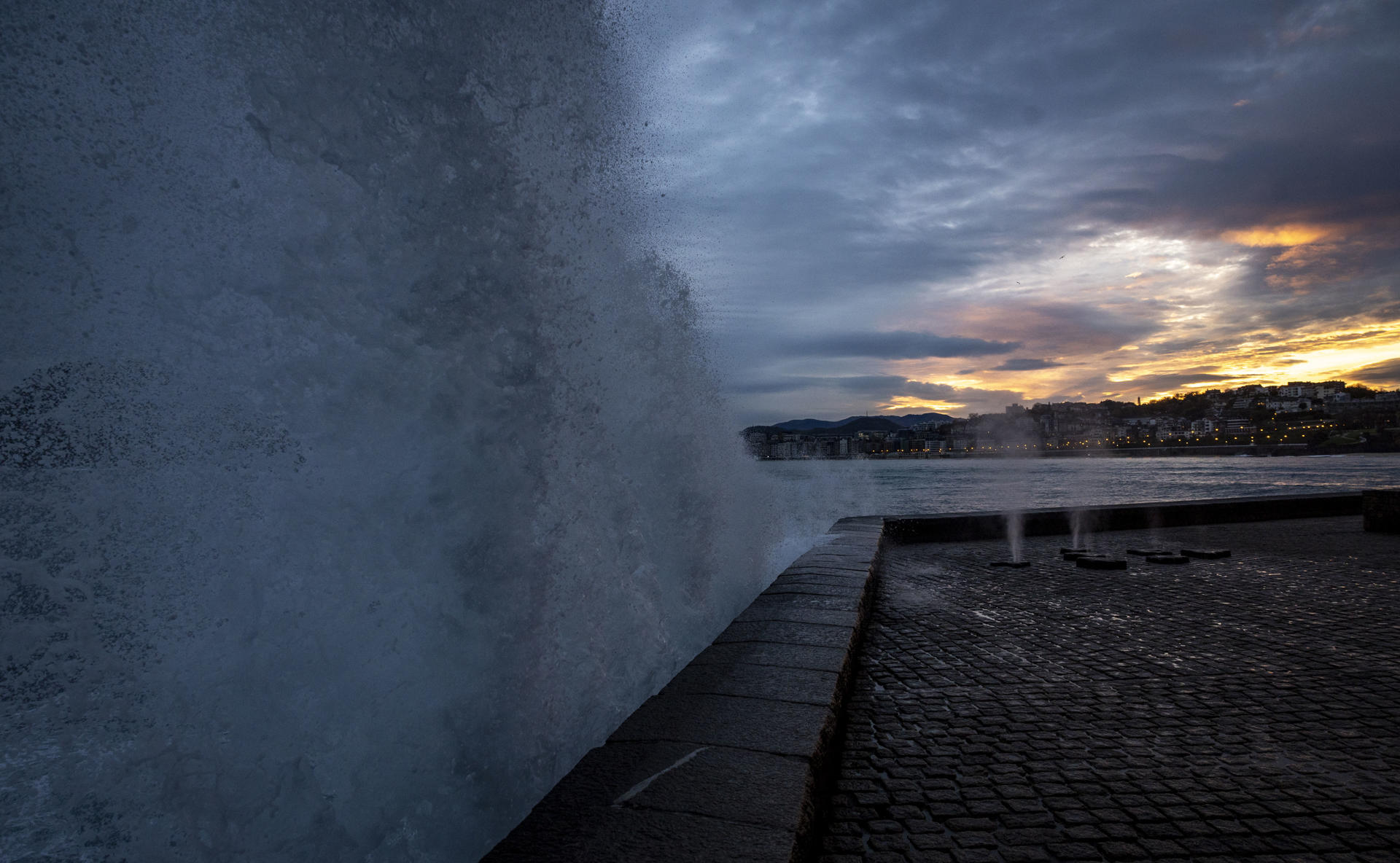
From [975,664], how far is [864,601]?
110cm

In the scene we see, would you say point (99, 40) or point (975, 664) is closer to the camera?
point (99, 40)

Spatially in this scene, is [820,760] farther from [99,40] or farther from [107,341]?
[99,40]

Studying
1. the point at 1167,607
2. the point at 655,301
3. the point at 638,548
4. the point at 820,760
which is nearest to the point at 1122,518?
the point at 1167,607

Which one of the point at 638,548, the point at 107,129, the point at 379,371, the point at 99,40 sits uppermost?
the point at 99,40

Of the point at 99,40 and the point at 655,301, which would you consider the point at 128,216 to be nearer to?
the point at 99,40

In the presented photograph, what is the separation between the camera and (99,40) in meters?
2.45

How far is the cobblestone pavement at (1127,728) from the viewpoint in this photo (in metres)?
2.13

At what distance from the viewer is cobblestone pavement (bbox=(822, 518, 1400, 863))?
213 centimetres

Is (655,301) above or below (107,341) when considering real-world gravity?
above

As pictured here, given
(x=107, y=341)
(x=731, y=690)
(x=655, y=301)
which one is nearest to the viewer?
(x=107, y=341)

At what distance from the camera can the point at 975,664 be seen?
Answer: 3824mm

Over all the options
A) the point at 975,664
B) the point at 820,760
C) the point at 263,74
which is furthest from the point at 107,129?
the point at 975,664

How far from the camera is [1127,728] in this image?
9.56ft

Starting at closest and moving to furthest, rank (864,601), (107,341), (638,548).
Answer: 1. (107,341)
2. (638,548)
3. (864,601)
